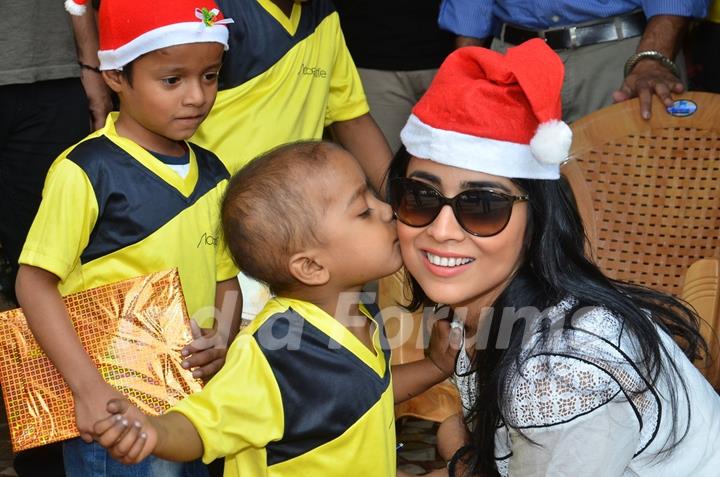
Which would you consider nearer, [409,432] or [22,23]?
[22,23]

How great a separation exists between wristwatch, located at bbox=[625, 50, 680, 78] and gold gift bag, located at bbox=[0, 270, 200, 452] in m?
1.63

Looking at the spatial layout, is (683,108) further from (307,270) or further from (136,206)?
(136,206)

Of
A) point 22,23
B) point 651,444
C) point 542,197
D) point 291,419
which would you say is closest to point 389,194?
point 542,197

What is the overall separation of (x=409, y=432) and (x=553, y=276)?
6.03 ft

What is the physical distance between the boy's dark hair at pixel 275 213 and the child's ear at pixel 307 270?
0.05 feet

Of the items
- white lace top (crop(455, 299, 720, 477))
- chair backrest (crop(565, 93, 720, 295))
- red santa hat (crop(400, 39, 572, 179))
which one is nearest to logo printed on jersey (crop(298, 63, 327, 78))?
chair backrest (crop(565, 93, 720, 295))

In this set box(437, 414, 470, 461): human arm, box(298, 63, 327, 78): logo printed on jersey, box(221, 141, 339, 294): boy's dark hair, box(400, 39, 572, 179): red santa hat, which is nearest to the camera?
box(400, 39, 572, 179): red santa hat

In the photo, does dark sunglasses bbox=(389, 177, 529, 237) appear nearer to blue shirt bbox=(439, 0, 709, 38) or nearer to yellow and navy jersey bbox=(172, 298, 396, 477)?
yellow and navy jersey bbox=(172, 298, 396, 477)

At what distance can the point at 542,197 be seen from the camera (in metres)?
2.02

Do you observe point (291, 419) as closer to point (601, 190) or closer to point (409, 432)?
point (601, 190)

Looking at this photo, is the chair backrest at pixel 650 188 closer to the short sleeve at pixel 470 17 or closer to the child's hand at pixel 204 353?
the short sleeve at pixel 470 17

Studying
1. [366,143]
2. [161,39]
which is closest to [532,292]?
[161,39]

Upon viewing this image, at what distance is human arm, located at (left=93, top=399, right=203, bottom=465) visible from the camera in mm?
1767

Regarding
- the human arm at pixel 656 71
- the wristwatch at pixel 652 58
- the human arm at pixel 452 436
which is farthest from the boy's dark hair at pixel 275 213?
the wristwatch at pixel 652 58
